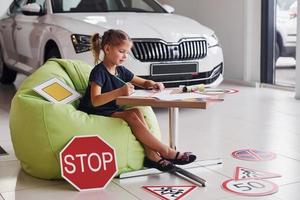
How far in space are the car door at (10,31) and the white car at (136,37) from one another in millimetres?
523

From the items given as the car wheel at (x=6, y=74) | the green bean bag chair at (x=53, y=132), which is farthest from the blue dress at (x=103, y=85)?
the car wheel at (x=6, y=74)

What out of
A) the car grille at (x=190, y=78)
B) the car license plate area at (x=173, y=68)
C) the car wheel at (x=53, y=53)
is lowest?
the car grille at (x=190, y=78)

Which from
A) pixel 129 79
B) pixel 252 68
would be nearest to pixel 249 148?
pixel 129 79

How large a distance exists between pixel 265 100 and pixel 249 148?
2029 mm

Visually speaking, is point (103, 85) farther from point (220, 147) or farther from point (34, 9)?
point (34, 9)

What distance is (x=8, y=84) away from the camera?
7055mm

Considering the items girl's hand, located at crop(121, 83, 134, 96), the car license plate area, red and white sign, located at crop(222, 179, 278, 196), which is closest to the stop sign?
girl's hand, located at crop(121, 83, 134, 96)

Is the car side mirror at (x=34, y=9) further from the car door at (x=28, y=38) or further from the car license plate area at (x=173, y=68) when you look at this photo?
the car license plate area at (x=173, y=68)

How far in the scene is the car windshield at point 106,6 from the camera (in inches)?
207

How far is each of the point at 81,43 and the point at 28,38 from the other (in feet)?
4.30

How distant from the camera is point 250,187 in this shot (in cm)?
277

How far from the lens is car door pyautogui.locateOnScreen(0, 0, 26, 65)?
6.31 metres

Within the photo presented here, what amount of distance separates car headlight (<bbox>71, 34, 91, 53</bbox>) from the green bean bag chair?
1564 mm

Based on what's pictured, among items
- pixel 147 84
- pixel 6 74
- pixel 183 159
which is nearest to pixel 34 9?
pixel 6 74
